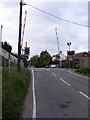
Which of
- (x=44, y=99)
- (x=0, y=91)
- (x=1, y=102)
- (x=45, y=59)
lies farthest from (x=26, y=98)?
(x=45, y=59)

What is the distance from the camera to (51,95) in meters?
17.3

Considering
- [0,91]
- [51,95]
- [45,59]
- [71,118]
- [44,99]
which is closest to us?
[71,118]

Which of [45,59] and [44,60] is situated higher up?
[45,59]

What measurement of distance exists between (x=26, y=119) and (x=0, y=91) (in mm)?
3291

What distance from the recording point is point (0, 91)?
13.8 metres

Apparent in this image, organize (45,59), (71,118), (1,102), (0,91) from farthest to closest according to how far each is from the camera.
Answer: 1. (45,59)
2. (0,91)
3. (1,102)
4. (71,118)

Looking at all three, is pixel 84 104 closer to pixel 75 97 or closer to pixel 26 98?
pixel 75 97

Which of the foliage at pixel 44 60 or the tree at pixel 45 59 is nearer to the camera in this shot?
the tree at pixel 45 59

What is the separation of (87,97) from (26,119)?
647 centimetres

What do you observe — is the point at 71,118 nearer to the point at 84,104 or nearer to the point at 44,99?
the point at 84,104

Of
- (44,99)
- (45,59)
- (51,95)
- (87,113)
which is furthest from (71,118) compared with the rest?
(45,59)

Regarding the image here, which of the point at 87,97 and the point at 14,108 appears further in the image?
the point at 87,97

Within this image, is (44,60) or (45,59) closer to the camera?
(45,59)

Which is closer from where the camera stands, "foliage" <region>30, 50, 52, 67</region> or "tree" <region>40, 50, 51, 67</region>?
"tree" <region>40, 50, 51, 67</region>
